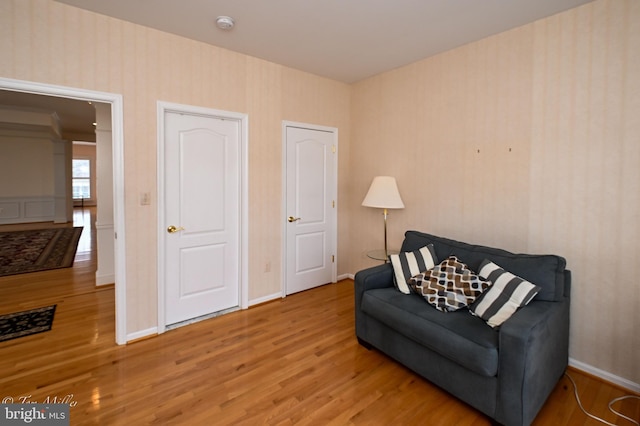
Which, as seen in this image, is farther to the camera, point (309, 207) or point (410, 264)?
point (309, 207)

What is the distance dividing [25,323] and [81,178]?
42.3ft

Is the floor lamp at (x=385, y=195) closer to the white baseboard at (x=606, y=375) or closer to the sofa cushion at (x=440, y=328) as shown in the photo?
the sofa cushion at (x=440, y=328)

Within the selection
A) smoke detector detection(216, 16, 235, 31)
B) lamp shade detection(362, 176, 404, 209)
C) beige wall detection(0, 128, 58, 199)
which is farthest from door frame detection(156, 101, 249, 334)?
beige wall detection(0, 128, 58, 199)

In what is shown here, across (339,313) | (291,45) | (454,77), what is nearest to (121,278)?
(339,313)

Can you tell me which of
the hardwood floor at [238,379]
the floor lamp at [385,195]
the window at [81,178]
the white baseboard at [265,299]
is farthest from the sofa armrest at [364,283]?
the window at [81,178]

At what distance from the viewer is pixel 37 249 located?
6035mm

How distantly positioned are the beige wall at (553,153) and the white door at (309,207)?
3.73 feet

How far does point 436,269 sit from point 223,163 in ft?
7.66

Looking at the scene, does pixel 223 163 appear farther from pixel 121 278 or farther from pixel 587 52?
pixel 587 52

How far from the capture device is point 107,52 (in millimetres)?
2566

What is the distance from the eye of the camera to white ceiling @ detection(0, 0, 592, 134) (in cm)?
235

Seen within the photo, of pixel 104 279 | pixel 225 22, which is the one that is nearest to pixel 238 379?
pixel 225 22

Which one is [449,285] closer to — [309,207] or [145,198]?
[309,207]

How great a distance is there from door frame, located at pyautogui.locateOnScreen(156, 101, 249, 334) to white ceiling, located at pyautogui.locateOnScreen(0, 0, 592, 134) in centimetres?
66
